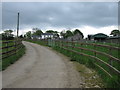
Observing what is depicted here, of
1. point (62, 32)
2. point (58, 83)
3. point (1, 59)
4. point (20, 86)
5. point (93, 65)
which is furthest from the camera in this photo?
point (62, 32)

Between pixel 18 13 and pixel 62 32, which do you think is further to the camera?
pixel 62 32

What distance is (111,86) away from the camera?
15.8 ft

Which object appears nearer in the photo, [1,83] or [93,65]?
[1,83]

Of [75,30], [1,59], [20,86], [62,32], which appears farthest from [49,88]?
[75,30]

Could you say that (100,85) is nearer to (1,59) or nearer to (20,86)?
(20,86)

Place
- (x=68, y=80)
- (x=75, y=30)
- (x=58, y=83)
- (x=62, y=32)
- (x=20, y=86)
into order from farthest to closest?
(x=75, y=30) < (x=62, y=32) < (x=68, y=80) < (x=58, y=83) < (x=20, y=86)

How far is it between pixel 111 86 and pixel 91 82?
1.09m

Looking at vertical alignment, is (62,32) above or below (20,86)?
above

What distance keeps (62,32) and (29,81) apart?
11820 centimetres

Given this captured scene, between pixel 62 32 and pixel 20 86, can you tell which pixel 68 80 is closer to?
pixel 20 86

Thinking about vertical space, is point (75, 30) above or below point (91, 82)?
above

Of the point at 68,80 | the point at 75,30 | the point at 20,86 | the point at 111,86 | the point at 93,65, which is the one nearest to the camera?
the point at 111,86

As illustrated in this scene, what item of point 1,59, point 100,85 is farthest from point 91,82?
point 1,59

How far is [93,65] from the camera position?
8.20 metres
